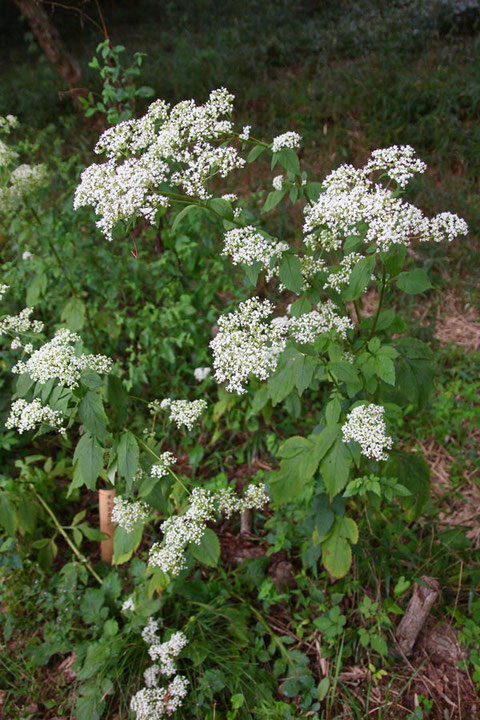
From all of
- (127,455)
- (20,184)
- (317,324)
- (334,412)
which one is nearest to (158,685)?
(127,455)

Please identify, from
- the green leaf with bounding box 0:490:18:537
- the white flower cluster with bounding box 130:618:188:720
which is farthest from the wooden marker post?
the white flower cluster with bounding box 130:618:188:720

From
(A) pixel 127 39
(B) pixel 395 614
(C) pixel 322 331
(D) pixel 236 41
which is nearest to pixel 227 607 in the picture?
(B) pixel 395 614

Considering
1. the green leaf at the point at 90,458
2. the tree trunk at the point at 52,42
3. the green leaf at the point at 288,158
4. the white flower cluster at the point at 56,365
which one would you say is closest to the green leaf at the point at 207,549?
the green leaf at the point at 90,458

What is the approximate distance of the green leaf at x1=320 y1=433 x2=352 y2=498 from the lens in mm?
2094

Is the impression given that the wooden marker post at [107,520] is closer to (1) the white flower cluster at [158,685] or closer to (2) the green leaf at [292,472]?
(1) the white flower cluster at [158,685]

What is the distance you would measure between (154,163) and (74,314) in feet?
5.79

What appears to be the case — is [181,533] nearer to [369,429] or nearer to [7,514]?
[369,429]

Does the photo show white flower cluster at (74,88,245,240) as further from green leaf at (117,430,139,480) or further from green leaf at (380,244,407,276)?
green leaf at (117,430,139,480)

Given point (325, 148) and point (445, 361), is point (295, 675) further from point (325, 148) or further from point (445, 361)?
point (325, 148)

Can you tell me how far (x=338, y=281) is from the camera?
2.02 m

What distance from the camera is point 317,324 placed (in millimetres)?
2074

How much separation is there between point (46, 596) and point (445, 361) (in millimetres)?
3056

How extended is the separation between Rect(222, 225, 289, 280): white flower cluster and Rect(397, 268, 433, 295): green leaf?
0.44 metres

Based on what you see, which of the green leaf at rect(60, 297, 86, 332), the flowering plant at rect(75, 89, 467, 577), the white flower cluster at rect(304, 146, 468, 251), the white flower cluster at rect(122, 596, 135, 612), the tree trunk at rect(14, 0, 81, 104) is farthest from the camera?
the tree trunk at rect(14, 0, 81, 104)
